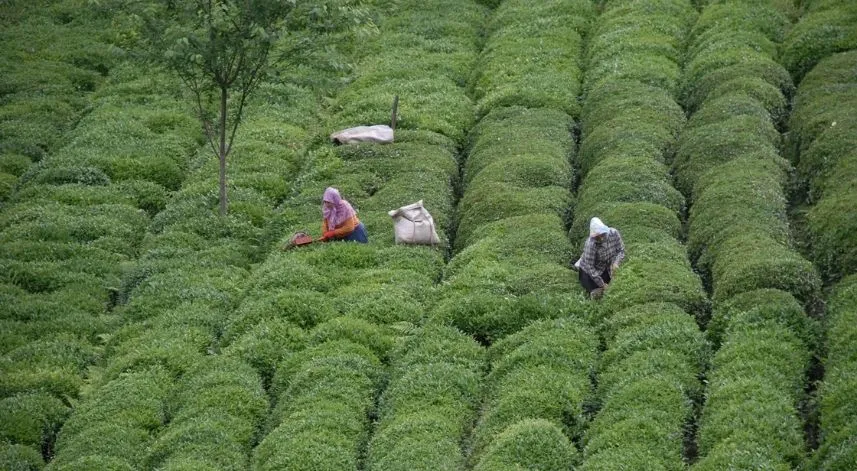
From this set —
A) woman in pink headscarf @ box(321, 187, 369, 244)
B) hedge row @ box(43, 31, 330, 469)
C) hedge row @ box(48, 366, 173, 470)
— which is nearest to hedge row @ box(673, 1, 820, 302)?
woman in pink headscarf @ box(321, 187, 369, 244)

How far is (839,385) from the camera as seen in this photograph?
2595 centimetres

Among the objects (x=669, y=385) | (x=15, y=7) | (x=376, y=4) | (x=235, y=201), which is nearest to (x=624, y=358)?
(x=669, y=385)

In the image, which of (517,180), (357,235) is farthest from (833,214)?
(357,235)

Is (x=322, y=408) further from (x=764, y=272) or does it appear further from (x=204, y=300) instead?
(x=764, y=272)

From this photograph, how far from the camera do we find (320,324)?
32625 millimetres

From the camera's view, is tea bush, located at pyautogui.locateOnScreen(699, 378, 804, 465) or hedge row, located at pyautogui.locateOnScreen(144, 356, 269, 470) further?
hedge row, located at pyautogui.locateOnScreen(144, 356, 269, 470)

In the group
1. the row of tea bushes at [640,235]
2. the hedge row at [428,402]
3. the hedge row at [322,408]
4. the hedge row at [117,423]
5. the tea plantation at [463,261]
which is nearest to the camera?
the row of tea bushes at [640,235]

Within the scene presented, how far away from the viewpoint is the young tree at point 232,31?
128 ft

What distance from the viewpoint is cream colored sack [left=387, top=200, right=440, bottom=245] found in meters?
36.8

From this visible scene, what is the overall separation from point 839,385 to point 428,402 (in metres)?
8.10

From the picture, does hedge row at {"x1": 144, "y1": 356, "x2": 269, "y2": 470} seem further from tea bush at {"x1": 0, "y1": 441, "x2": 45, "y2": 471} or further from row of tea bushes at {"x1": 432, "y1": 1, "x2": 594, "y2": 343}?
row of tea bushes at {"x1": 432, "y1": 1, "x2": 594, "y2": 343}

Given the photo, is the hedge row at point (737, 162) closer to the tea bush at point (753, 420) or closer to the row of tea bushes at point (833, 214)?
the row of tea bushes at point (833, 214)

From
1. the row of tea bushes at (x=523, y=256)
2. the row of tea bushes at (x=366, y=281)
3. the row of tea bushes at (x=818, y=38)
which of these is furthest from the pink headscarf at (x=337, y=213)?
the row of tea bushes at (x=818, y=38)

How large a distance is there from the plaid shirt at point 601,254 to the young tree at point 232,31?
1053 cm
